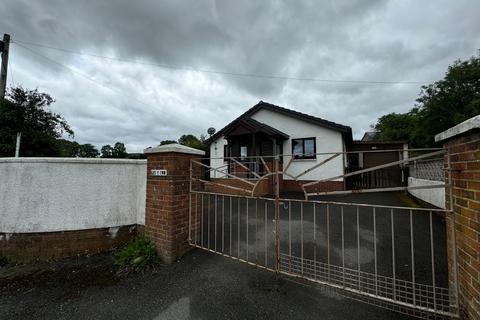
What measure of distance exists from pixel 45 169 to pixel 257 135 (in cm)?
907

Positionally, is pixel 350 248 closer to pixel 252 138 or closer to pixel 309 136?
pixel 252 138

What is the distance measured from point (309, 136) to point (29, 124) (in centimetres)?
1246

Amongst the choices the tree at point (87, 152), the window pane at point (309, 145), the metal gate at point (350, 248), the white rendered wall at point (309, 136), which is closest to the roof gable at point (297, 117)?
the white rendered wall at point (309, 136)

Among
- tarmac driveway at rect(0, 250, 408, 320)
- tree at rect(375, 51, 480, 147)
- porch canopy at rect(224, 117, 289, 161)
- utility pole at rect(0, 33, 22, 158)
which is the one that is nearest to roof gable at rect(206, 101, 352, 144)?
porch canopy at rect(224, 117, 289, 161)

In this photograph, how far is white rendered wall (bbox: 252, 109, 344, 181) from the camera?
10.7 m

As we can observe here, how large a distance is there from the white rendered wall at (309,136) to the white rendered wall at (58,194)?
9.54 metres

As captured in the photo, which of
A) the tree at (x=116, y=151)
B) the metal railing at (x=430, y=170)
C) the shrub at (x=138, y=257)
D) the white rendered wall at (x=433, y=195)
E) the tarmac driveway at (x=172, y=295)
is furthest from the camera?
the tree at (x=116, y=151)

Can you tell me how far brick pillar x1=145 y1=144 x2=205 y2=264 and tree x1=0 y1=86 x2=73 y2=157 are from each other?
21.7 feet

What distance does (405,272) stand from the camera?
9.35 ft

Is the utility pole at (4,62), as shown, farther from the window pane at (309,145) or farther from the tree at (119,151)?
the tree at (119,151)

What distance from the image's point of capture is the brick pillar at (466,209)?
152cm

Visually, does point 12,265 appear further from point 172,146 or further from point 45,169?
point 172,146

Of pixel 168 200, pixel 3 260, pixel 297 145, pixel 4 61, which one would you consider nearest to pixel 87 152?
pixel 4 61

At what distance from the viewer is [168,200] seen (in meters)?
3.28
